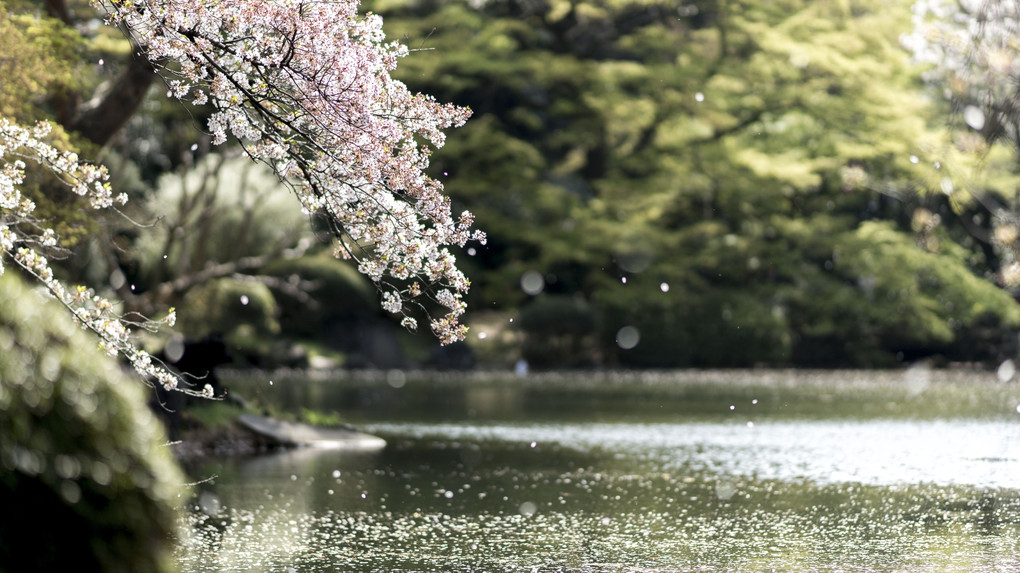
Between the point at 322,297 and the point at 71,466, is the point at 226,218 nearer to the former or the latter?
the point at 322,297

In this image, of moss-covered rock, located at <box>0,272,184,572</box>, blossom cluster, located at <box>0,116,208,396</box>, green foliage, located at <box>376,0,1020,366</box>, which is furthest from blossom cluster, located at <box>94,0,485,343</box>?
green foliage, located at <box>376,0,1020,366</box>

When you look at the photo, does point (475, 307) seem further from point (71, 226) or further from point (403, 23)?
point (71, 226)

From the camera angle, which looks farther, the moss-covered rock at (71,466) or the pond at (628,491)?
the pond at (628,491)

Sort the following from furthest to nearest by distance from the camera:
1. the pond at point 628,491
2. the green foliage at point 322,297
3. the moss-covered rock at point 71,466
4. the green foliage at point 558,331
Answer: the green foliage at point 558,331
the green foliage at point 322,297
the pond at point 628,491
the moss-covered rock at point 71,466

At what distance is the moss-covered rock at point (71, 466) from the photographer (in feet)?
13.9

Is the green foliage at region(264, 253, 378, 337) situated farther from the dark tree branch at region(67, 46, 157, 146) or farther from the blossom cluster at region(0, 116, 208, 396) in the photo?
the blossom cluster at region(0, 116, 208, 396)

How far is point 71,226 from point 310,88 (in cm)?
686

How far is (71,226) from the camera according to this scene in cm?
1453

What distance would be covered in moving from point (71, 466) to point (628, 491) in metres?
9.37

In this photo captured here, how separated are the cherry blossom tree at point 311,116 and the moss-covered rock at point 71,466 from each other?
4.23 metres

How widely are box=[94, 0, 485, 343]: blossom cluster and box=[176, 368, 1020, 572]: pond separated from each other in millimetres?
2083

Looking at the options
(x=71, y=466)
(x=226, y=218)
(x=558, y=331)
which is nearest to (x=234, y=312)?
(x=226, y=218)

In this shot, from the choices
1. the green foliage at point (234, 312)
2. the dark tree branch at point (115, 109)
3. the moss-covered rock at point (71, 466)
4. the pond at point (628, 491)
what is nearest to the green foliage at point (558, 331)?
the green foliage at point (234, 312)

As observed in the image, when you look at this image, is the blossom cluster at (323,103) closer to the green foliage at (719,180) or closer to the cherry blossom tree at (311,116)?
the cherry blossom tree at (311,116)
